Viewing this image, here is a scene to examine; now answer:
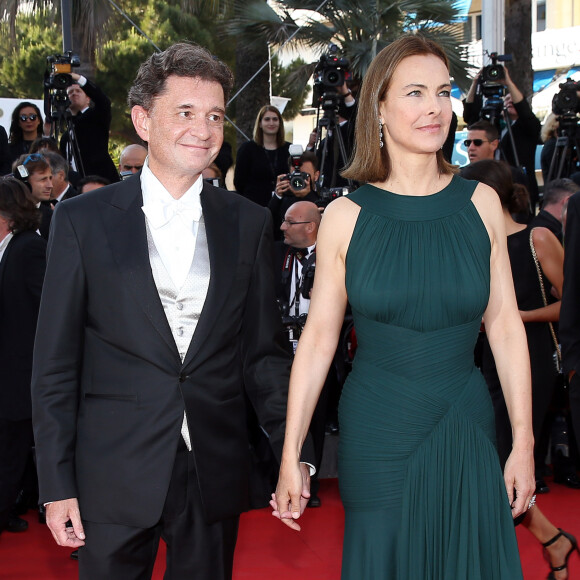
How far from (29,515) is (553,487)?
3035 mm

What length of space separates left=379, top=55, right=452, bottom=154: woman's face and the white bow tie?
0.58 metres

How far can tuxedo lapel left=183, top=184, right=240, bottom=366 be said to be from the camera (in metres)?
2.33

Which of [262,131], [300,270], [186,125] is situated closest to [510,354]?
[186,125]

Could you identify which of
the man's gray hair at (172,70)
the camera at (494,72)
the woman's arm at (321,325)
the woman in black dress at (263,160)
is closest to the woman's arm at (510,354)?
the woman's arm at (321,325)

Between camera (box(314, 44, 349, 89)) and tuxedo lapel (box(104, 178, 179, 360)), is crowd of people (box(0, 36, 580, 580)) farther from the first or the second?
camera (box(314, 44, 349, 89))

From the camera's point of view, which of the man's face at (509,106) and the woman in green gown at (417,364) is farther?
the man's face at (509,106)

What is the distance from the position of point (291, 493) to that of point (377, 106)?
1.04m

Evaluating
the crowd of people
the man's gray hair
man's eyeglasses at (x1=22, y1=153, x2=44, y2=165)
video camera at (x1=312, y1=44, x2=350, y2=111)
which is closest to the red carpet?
the crowd of people

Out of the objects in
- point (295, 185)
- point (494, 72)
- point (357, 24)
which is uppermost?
point (357, 24)

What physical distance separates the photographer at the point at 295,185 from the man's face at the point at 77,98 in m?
1.66

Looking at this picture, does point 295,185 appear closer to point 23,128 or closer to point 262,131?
point 262,131

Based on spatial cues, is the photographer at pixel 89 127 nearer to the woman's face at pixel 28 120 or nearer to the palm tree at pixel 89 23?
the woman's face at pixel 28 120

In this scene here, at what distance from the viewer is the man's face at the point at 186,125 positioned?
2387 millimetres

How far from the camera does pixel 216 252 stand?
7.91 ft
